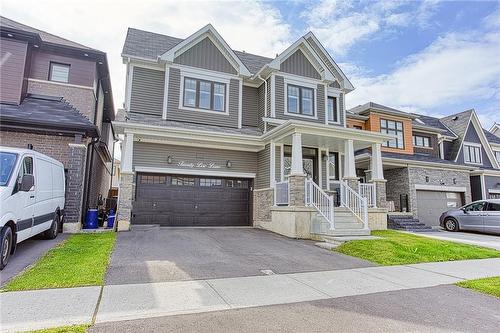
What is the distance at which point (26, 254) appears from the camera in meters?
6.64

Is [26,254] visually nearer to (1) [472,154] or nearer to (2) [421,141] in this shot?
(2) [421,141]

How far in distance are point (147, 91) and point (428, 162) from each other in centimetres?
1619

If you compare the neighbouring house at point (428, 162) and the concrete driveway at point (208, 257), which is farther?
the neighbouring house at point (428, 162)

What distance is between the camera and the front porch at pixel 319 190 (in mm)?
11109

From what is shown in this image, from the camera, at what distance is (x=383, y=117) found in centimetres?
1939

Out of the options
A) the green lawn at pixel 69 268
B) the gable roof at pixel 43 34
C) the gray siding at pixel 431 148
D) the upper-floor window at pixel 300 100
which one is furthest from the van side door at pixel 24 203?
the gray siding at pixel 431 148

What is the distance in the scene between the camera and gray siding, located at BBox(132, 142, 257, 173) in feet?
41.4

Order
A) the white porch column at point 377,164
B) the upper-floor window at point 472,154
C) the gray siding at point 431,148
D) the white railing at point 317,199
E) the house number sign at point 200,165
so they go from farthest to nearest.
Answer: the upper-floor window at point 472,154, the gray siding at point 431,148, the white porch column at point 377,164, the house number sign at point 200,165, the white railing at point 317,199

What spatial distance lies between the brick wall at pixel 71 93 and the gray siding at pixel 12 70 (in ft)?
1.91

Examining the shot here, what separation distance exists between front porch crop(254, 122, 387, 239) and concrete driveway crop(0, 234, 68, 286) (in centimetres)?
752

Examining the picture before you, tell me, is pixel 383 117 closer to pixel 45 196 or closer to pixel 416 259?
pixel 416 259

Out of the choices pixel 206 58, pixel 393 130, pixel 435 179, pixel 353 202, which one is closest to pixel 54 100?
pixel 206 58

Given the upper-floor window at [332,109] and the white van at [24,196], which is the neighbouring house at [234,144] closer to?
the upper-floor window at [332,109]

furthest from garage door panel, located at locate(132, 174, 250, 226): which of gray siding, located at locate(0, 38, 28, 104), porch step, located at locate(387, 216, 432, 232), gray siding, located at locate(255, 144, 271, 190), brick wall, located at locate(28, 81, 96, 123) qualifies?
porch step, located at locate(387, 216, 432, 232)
